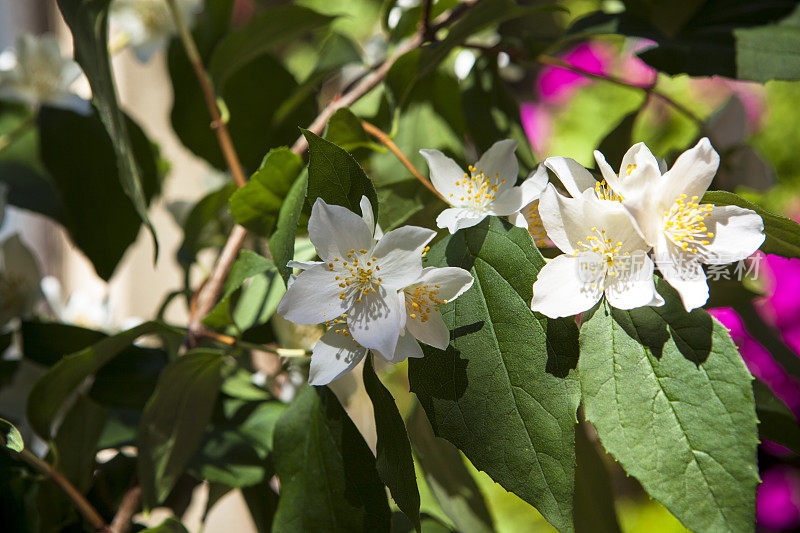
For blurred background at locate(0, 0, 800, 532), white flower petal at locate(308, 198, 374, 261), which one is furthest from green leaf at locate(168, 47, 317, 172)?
white flower petal at locate(308, 198, 374, 261)

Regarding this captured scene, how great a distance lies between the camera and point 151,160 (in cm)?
53

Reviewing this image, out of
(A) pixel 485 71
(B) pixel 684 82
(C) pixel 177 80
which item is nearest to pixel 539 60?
(A) pixel 485 71

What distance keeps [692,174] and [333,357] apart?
178mm

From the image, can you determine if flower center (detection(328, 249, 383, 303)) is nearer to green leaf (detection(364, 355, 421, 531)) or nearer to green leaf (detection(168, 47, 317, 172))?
green leaf (detection(364, 355, 421, 531))

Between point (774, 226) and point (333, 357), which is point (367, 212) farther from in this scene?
point (774, 226)

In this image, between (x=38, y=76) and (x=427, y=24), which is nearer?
(x=427, y=24)

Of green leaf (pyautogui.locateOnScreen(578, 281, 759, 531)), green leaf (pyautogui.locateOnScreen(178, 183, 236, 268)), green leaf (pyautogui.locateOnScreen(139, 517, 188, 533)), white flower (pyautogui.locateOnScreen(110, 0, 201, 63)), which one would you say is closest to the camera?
green leaf (pyautogui.locateOnScreen(578, 281, 759, 531))

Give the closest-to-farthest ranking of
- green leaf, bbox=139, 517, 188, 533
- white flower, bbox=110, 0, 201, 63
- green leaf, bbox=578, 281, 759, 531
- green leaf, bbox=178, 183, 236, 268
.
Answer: green leaf, bbox=578, 281, 759, 531 < green leaf, bbox=139, 517, 188, 533 < green leaf, bbox=178, 183, 236, 268 < white flower, bbox=110, 0, 201, 63

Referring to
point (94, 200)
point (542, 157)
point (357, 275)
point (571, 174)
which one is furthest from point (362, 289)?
point (542, 157)

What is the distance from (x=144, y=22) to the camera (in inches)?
23.8

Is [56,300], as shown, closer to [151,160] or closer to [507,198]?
[151,160]

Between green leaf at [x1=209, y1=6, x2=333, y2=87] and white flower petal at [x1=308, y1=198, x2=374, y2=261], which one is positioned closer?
white flower petal at [x1=308, y1=198, x2=374, y2=261]

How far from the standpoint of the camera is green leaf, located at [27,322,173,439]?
14.5 inches

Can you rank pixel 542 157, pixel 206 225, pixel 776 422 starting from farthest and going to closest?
pixel 542 157
pixel 206 225
pixel 776 422
